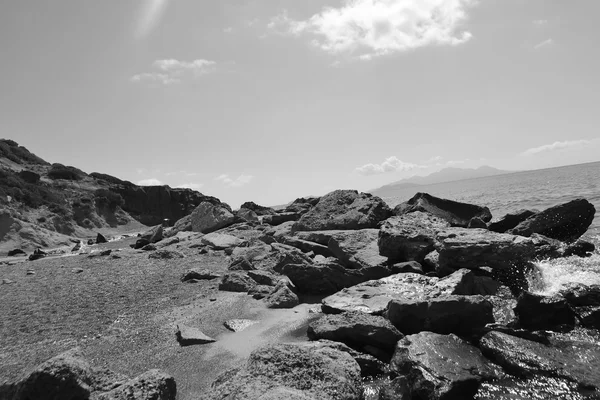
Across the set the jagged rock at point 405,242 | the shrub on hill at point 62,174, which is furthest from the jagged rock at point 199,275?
the shrub on hill at point 62,174

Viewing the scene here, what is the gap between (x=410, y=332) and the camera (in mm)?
5094

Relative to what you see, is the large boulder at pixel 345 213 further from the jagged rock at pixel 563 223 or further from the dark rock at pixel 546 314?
the dark rock at pixel 546 314

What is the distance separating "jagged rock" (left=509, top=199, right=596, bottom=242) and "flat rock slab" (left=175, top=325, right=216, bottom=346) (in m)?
9.43

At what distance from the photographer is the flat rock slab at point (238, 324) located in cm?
565

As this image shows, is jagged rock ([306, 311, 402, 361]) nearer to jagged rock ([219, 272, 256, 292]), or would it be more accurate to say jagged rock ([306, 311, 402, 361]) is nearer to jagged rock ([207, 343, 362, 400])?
jagged rock ([207, 343, 362, 400])

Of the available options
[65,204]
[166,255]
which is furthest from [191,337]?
[65,204]

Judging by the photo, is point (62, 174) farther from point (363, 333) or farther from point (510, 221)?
point (363, 333)

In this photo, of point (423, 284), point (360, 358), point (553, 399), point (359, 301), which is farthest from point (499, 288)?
point (360, 358)

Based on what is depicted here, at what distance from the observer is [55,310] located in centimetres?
690

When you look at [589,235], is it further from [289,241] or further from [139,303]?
[139,303]

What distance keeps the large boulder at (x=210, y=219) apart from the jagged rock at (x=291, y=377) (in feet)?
54.5

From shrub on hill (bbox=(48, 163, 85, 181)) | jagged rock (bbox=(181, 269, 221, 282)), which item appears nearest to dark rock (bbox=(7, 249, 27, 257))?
jagged rock (bbox=(181, 269, 221, 282))

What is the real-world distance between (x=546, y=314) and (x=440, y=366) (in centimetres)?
250

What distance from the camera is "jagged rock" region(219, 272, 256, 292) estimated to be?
7758 mm
